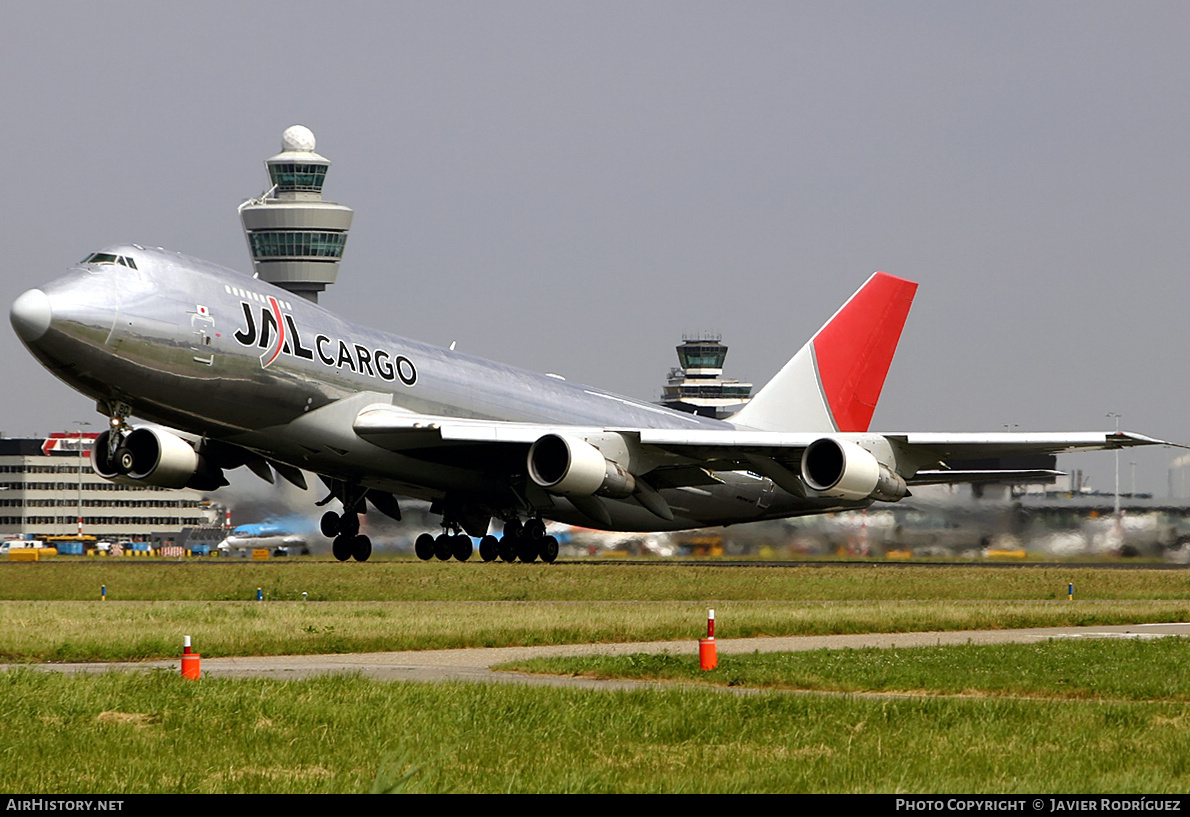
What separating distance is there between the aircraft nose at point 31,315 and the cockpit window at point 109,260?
4.36 feet

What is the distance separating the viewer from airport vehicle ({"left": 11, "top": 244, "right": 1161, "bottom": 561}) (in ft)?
96.0

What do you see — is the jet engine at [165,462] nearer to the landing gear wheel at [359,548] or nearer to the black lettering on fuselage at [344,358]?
the landing gear wheel at [359,548]

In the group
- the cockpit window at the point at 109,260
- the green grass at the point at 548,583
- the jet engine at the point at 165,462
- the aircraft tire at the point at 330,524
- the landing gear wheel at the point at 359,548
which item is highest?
the cockpit window at the point at 109,260

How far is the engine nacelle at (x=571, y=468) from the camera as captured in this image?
34.0m

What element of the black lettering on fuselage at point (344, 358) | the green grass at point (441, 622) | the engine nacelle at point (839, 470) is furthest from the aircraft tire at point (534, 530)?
the green grass at point (441, 622)

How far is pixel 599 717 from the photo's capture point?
12.6 meters

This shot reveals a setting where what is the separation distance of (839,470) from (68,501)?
12697 cm

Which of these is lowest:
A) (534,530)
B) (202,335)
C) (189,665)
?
(189,665)

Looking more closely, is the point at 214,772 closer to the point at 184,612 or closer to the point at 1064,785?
the point at 1064,785

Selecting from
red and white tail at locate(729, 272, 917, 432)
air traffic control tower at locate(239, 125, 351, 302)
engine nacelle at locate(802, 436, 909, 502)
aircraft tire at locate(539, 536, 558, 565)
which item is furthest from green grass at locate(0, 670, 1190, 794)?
air traffic control tower at locate(239, 125, 351, 302)

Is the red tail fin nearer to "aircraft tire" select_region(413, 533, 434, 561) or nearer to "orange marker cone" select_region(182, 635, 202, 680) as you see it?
"aircraft tire" select_region(413, 533, 434, 561)

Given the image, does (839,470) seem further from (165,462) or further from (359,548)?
(165,462)

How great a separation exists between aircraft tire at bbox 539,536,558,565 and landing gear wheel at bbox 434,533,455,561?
3373 millimetres

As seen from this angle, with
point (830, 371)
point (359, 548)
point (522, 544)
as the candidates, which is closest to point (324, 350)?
point (359, 548)
